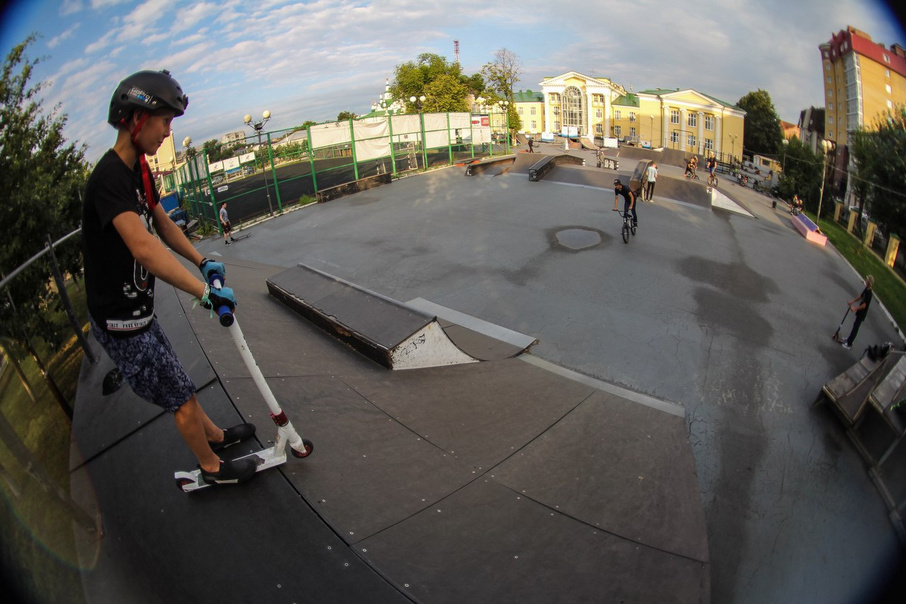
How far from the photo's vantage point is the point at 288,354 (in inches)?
166

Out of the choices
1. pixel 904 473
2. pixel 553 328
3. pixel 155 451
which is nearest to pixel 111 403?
pixel 155 451

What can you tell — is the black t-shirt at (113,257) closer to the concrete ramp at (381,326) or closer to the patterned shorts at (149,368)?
the patterned shorts at (149,368)

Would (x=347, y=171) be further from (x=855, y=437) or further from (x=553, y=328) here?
(x=855, y=437)

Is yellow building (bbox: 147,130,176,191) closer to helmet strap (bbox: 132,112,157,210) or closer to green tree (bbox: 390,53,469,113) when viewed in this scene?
helmet strap (bbox: 132,112,157,210)

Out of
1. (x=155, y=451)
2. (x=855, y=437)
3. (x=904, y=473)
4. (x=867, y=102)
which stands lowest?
(x=855, y=437)

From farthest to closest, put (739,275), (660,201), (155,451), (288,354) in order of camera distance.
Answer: (660,201) < (739,275) < (288,354) < (155,451)

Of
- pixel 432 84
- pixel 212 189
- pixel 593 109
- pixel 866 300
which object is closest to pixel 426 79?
pixel 432 84

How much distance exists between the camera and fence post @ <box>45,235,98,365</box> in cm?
261

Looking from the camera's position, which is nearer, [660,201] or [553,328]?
[553,328]

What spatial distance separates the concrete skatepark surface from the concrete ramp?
24 centimetres

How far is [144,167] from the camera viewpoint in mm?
2203

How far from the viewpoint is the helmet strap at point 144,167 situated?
6.78 ft

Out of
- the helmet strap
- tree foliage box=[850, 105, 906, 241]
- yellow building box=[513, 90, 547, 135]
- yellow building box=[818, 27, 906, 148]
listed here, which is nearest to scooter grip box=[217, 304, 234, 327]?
the helmet strap

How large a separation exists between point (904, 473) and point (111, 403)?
6.11m
